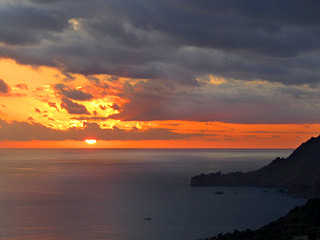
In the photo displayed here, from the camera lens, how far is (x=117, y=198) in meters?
151

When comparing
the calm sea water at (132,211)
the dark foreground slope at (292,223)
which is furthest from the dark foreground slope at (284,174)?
the dark foreground slope at (292,223)

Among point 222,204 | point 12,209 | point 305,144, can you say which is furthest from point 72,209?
point 305,144

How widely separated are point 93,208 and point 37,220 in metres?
22.9

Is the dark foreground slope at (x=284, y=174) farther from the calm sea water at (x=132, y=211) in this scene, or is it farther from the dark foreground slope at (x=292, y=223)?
the dark foreground slope at (x=292, y=223)

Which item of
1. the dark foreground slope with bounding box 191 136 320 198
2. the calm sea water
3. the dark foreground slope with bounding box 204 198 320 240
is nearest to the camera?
the dark foreground slope with bounding box 204 198 320 240

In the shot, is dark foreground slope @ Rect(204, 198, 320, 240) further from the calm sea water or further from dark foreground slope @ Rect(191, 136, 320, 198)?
dark foreground slope @ Rect(191, 136, 320, 198)

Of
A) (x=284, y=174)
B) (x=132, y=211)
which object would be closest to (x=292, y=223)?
(x=132, y=211)

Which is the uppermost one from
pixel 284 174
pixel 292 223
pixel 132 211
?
pixel 284 174

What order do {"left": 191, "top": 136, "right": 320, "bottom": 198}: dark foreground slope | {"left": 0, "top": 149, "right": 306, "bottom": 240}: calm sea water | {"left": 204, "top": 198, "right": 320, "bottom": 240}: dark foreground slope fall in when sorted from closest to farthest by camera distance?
{"left": 204, "top": 198, "right": 320, "bottom": 240}: dark foreground slope
{"left": 0, "top": 149, "right": 306, "bottom": 240}: calm sea water
{"left": 191, "top": 136, "right": 320, "bottom": 198}: dark foreground slope

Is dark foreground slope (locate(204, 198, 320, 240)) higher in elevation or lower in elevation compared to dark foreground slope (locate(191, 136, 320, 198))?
lower

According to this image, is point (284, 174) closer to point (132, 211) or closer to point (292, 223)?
point (132, 211)

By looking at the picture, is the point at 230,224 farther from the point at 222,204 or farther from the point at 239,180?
the point at 239,180

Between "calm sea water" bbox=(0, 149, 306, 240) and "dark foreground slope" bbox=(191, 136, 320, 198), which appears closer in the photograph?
"calm sea water" bbox=(0, 149, 306, 240)

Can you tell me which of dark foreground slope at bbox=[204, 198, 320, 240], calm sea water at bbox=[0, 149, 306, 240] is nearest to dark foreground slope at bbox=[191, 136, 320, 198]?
calm sea water at bbox=[0, 149, 306, 240]
